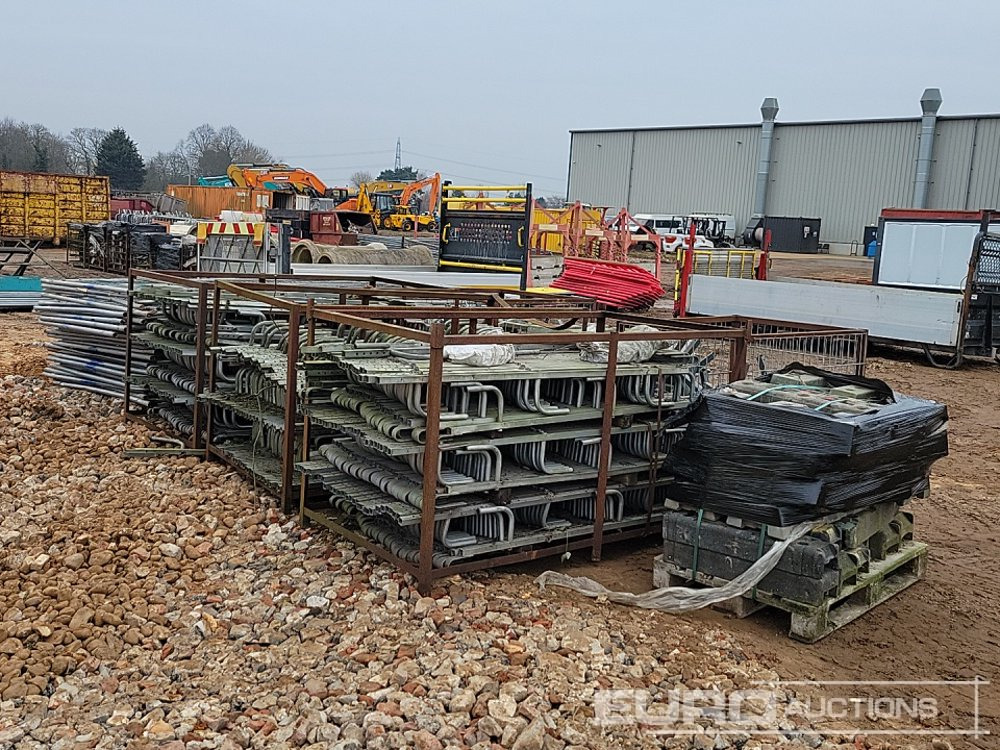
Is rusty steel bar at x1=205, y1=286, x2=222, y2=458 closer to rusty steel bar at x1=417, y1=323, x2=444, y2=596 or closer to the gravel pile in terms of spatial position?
the gravel pile

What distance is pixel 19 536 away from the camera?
5.91 meters

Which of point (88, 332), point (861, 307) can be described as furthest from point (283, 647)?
point (861, 307)

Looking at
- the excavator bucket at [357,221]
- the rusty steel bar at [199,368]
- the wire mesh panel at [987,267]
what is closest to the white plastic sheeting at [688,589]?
the rusty steel bar at [199,368]

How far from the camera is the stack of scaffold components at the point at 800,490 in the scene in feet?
16.4

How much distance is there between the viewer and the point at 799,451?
5.00m

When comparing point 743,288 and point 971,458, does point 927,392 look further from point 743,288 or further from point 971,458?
point 743,288

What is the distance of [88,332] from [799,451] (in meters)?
7.94

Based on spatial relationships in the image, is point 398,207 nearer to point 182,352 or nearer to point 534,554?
point 182,352

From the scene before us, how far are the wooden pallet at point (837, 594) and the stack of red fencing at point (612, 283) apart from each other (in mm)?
13460

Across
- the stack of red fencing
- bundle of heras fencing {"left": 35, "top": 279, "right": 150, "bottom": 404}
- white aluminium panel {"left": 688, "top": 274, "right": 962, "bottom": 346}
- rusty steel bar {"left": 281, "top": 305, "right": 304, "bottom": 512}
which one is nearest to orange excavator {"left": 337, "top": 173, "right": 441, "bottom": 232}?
the stack of red fencing

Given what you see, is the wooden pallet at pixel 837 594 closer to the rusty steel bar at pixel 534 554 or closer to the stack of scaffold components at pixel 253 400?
the rusty steel bar at pixel 534 554

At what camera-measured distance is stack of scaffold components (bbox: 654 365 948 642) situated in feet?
16.4

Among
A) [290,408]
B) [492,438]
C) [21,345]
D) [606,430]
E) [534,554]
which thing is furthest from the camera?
[21,345]

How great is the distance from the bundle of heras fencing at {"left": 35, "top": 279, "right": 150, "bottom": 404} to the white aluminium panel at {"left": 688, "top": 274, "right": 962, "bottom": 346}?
11.6 meters
